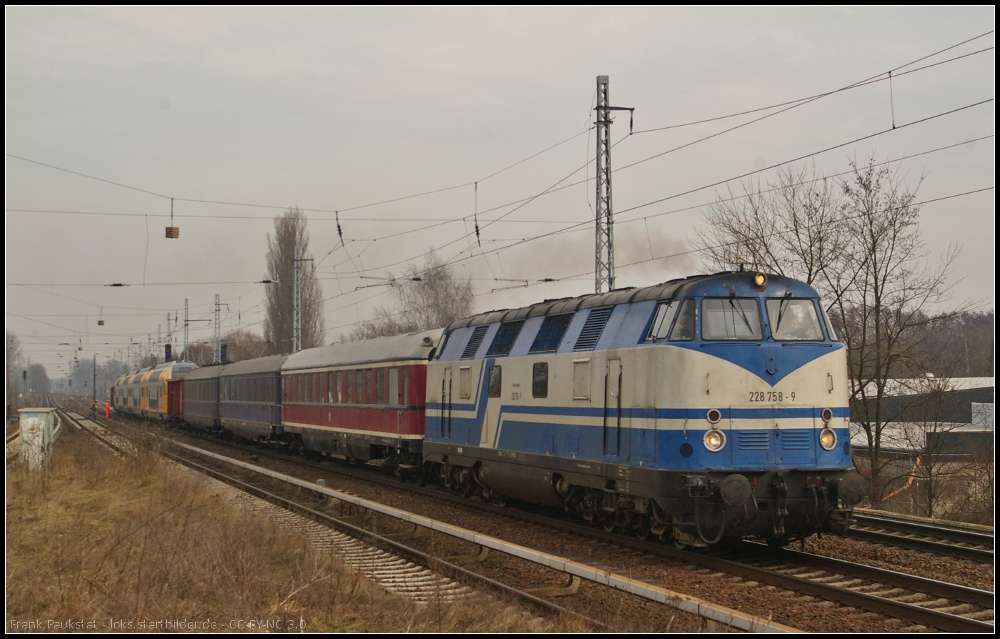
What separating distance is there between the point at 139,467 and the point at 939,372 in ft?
73.3

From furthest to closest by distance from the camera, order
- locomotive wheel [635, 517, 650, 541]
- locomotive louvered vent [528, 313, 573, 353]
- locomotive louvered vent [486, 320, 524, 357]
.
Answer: locomotive louvered vent [486, 320, 524, 357]
locomotive louvered vent [528, 313, 573, 353]
locomotive wheel [635, 517, 650, 541]

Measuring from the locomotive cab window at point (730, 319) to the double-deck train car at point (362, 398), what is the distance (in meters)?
9.73

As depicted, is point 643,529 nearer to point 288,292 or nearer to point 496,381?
point 496,381

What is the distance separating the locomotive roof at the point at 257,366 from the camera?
32062 mm

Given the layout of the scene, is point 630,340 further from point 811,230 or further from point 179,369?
point 179,369

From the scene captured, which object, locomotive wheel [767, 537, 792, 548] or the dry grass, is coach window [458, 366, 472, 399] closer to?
the dry grass

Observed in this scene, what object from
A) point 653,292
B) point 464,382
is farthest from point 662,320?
point 464,382

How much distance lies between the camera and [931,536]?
12609mm

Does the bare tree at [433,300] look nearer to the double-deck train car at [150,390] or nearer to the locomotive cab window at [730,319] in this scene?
the double-deck train car at [150,390]

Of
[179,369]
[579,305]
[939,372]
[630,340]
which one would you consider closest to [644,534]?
[630,340]

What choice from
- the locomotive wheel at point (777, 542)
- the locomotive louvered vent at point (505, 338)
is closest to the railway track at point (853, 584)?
the locomotive wheel at point (777, 542)

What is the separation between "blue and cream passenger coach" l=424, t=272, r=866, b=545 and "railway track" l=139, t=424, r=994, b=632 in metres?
0.31

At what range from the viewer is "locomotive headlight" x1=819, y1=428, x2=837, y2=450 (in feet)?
36.4

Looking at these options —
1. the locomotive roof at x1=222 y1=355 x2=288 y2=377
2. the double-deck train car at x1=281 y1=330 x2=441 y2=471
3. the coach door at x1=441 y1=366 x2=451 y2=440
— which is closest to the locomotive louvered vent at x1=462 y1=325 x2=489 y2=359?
the coach door at x1=441 y1=366 x2=451 y2=440
